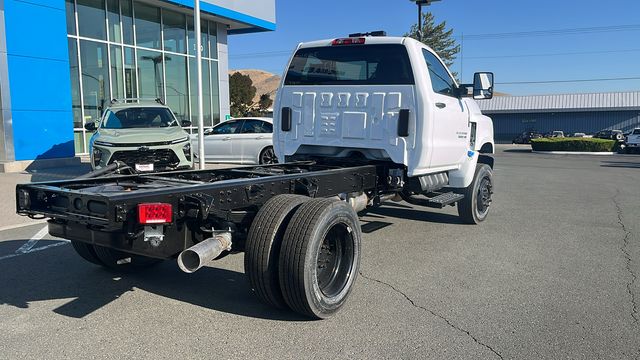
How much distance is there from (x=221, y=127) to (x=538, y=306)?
12.3 metres

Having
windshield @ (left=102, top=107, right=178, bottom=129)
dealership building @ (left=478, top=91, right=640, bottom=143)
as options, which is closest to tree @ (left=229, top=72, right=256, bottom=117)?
dealership building @ (left=478, top=91, right=640, bottom=143)

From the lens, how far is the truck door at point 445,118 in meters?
6.20

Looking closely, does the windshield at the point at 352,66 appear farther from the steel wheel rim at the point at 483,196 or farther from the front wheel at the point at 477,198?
the steel wheel rim at the point at 483,196

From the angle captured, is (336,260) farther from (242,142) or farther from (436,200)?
(242,142)

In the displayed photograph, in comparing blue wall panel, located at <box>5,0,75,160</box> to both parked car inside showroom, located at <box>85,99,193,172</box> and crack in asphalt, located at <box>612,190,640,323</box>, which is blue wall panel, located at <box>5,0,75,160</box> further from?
crack in asphalt, located at <box>612,190,640,323</box>

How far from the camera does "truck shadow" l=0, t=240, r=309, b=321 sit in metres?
4.31

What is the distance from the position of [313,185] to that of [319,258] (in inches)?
30.4

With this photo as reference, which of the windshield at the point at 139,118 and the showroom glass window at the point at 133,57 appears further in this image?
the showroom glass window at the point at 133,57

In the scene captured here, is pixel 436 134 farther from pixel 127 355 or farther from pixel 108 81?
pixel 108 81

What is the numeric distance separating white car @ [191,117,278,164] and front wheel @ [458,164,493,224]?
7.20 meters

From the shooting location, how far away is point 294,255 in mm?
3771

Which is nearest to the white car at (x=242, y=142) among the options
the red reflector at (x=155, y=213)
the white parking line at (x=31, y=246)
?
the white parking line at (x=31, y=246)

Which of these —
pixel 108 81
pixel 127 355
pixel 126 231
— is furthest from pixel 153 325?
pixel 108 81

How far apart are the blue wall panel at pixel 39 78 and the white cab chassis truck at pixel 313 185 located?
1122cm
